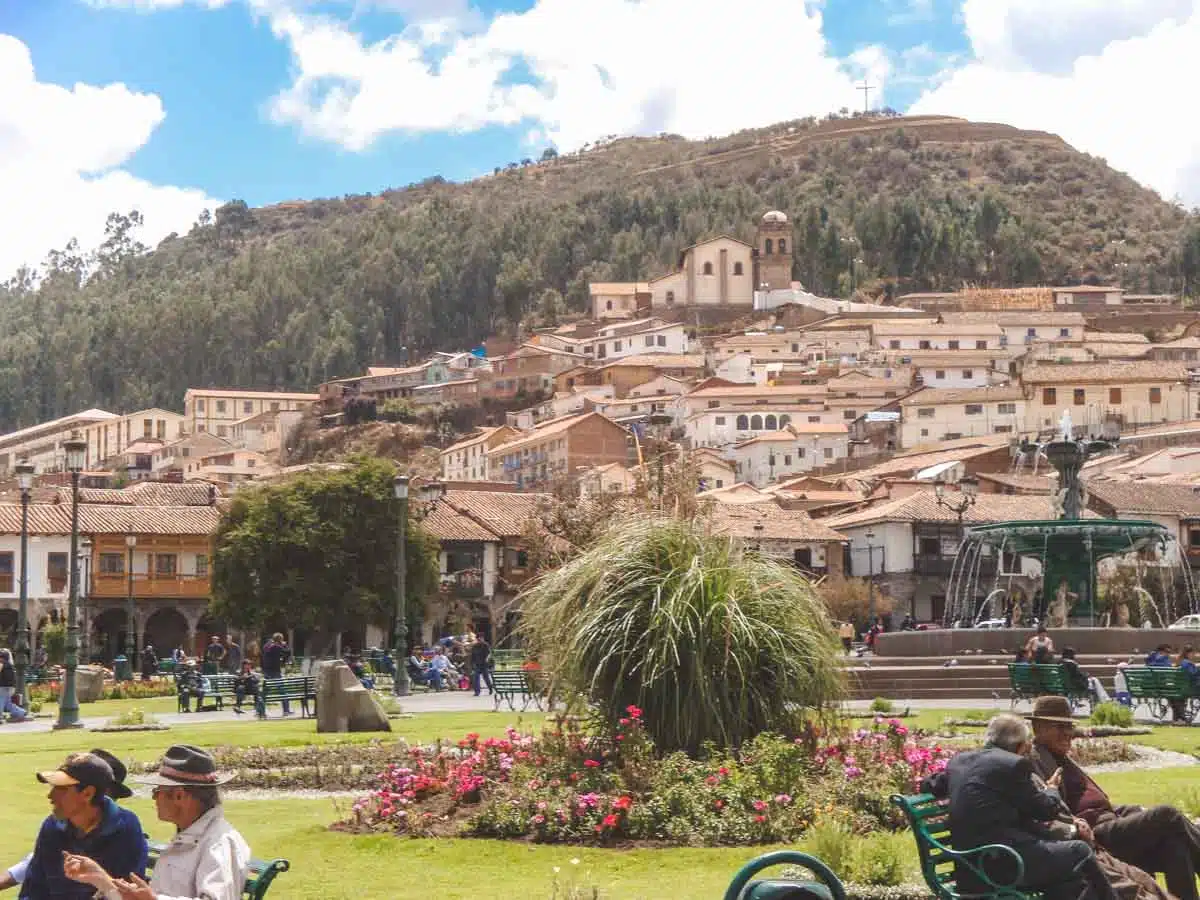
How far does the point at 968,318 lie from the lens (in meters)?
128

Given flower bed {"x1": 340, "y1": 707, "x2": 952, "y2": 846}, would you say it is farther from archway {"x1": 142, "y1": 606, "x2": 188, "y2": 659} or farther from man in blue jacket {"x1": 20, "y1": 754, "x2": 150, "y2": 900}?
archway {"x1": 142, "y1": 606, "x2": 188, "y2": 659}

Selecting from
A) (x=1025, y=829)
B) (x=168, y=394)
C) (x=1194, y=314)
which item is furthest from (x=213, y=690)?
(x=168, y=394)

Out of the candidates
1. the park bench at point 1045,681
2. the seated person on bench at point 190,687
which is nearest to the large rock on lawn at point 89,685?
the seated person on bench at point 190,687

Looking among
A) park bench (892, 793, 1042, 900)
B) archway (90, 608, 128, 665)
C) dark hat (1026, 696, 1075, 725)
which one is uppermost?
archway (90, 608, 128, 665)

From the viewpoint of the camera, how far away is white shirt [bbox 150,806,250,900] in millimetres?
7242

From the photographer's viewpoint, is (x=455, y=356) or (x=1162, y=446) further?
(x=455, y=356)

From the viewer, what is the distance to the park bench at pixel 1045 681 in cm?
2433

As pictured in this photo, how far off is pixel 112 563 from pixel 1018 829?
212ft

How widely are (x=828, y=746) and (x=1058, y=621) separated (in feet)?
66.4

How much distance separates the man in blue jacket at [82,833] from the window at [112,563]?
63991mm

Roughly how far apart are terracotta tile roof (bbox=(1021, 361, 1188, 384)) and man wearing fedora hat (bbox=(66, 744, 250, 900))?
321 feet

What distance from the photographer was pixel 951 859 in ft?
29.5

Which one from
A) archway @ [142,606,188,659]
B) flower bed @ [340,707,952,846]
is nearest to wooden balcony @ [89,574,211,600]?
archway @ [142,606,188,659]

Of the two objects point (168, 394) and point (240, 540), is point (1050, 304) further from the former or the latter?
point (240, 540)
